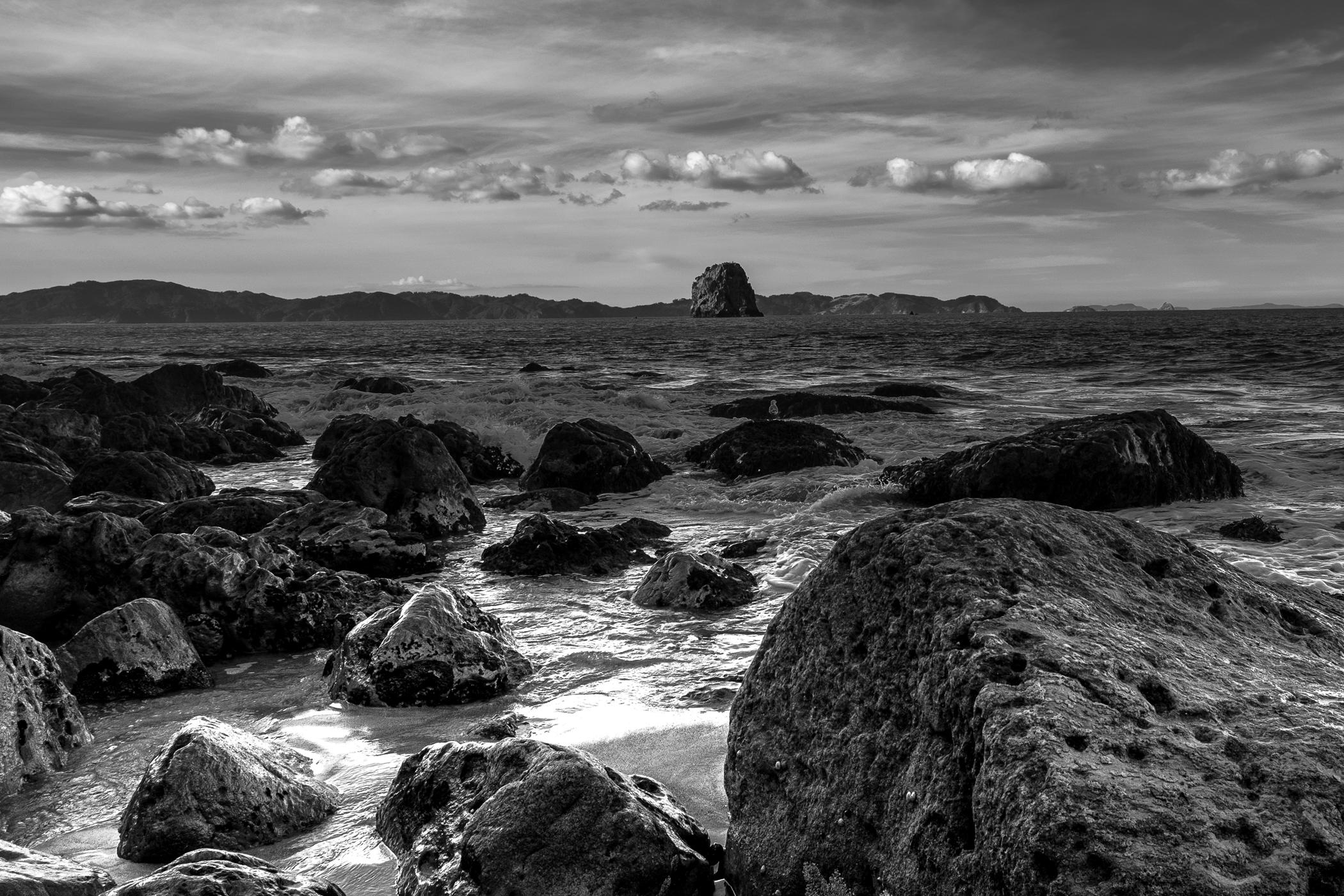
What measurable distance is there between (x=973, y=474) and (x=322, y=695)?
24.7ft

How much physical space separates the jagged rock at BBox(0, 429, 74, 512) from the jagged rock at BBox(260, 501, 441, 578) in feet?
11.9

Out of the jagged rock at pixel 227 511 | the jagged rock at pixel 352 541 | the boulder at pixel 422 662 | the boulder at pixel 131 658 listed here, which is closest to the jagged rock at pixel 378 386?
the jagged rock at pixel 227 511

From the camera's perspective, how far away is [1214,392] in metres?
24.4

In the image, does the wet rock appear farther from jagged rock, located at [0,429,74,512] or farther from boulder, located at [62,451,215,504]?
jagged rock, located at [0,429,74,512]

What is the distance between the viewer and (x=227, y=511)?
9516mm

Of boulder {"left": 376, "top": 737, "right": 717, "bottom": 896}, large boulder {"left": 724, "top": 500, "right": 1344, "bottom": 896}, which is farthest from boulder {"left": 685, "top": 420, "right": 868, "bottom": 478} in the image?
boulder {"left": 376, "top": 737, "right": 717, "bottom": 896}

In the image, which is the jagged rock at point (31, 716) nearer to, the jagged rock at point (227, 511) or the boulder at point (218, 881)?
the boulder at point (218, 881)

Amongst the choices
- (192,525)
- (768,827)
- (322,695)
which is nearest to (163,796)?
(322,695)

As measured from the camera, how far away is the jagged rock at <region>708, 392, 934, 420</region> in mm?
19859

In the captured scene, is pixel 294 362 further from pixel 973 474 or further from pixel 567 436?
pixel 973 474

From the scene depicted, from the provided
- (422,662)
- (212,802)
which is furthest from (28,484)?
(212,802)

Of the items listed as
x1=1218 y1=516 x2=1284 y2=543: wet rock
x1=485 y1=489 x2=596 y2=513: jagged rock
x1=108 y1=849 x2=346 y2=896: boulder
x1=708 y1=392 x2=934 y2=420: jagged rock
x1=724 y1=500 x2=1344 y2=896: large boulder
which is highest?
x1=724 y1=500 x2=1344 y2=896: large boulder

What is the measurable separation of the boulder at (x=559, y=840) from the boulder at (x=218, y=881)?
0.42 m

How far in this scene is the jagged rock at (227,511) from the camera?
30.0 feet
